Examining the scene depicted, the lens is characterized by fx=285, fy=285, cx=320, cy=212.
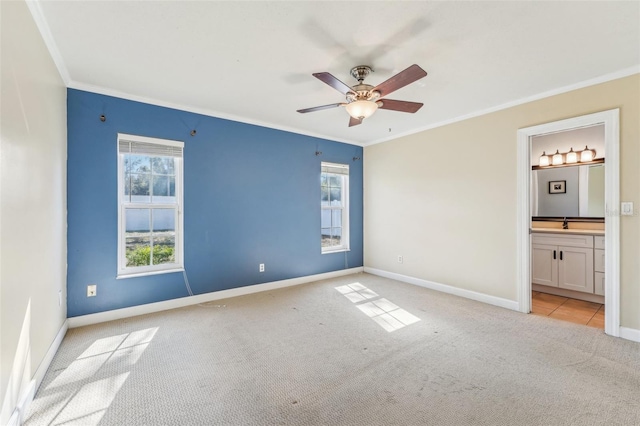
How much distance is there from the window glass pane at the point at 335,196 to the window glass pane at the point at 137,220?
9.23 feet

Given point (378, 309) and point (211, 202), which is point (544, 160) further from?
point (211, 202)

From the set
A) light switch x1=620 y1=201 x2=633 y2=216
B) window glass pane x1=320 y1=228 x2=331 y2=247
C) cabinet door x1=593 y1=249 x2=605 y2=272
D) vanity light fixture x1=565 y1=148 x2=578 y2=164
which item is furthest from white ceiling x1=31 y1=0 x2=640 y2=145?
window glass pane x1=320 y1=228 x2=331 y2=247

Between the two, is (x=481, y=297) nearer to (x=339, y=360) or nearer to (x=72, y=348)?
(x=339, y=360)

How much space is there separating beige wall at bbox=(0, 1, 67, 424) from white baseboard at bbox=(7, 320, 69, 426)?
0.04m

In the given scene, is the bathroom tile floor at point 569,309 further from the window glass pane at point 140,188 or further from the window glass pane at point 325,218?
the window glass pane at point 140,188

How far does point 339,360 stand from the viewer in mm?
2295

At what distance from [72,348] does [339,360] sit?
2298 mm

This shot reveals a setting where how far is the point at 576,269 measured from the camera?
12.5ft

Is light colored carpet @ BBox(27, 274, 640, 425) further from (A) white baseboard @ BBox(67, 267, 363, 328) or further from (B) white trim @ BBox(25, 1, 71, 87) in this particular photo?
(B) white trim @ BBox(25, 1, 71, 87)

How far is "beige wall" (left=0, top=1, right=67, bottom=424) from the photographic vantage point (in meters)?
1.46

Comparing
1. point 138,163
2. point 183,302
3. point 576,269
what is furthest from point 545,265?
point 138,163

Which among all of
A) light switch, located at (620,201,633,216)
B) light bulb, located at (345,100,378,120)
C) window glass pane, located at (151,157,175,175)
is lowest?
light switch, located at (620,201,633,216)

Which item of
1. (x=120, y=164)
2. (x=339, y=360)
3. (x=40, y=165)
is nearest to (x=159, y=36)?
(x=40, y=165)

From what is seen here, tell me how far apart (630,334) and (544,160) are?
2.78m
